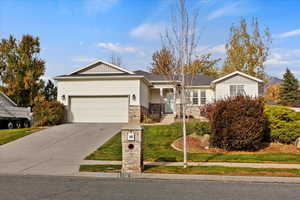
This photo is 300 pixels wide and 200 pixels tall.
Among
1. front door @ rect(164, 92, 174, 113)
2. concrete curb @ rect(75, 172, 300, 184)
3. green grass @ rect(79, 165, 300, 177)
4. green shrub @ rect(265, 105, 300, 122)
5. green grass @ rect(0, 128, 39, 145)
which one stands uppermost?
front door @ rect(164, 92, 174, 113)

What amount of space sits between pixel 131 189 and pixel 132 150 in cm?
237

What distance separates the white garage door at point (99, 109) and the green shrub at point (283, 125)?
36.8 ft

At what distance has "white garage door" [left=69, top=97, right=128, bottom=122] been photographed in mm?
22141

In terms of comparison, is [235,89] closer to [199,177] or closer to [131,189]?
[199,177]

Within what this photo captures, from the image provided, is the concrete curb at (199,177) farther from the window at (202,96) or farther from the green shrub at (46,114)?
the window at (202,96)

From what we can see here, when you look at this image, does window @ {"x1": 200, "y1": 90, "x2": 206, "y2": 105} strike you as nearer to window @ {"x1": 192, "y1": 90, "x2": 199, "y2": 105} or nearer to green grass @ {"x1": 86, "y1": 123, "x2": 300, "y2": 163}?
window @ {"x1": 192, "y1": 90, "x2": 199, "y2": 105}

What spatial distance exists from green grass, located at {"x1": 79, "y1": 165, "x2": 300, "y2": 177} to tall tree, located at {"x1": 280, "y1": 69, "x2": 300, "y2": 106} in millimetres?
43468

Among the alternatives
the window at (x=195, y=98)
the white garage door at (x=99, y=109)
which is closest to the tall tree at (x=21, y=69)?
the white garage door at (x=99, y=109)

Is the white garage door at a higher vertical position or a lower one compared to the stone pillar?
higher

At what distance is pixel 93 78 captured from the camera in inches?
876

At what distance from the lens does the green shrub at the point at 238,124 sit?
13000mm

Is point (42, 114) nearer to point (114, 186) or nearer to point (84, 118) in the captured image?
point (84, 118)

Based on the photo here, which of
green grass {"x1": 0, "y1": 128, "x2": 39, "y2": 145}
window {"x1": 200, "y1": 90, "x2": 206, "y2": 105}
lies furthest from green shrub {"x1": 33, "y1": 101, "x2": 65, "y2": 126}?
window {"x1": 200, "y1": 90, "x2": 206, "y2": 105}

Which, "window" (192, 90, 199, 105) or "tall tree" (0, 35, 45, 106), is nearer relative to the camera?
"window" (192, 90, 199, 105)
